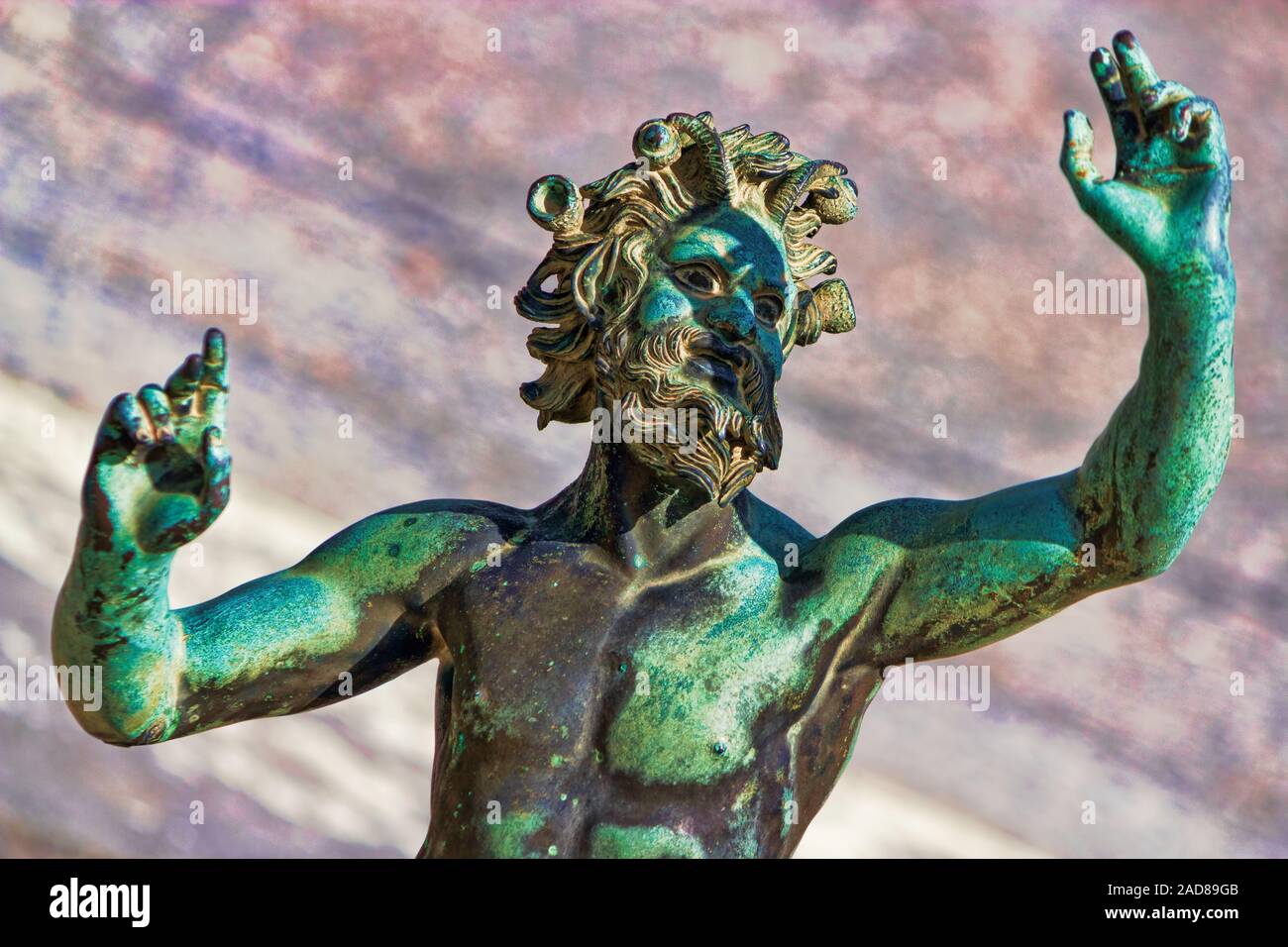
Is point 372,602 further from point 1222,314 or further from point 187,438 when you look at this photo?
point 1222,314

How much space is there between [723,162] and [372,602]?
976 millimetres

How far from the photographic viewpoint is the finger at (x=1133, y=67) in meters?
3.58

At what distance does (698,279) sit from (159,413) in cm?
101

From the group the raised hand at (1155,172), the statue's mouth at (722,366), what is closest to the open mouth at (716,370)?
the statue's mouth at (722,366)

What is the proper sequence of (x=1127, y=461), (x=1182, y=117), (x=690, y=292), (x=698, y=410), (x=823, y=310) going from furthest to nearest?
1. (x=823, y=310)
2. (x=690, y=292)
3. (x=698, y=410)
4. (x=1127, y=461)
5. (x=1182, y=117)

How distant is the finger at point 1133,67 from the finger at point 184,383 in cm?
145

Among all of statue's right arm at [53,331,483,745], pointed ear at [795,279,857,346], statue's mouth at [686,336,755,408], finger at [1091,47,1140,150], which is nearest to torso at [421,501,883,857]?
statue's right arm at [53,331,483,745]

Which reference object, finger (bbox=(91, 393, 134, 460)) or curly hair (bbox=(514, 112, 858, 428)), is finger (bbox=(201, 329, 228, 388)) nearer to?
finger (bbox=(91, 393, 134, 460))

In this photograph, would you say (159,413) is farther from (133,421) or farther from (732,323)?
(732,323)

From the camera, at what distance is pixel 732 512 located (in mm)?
4137

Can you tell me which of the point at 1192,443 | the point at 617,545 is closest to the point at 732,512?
the point at 617,545

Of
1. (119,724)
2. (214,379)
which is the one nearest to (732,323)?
(214,379)

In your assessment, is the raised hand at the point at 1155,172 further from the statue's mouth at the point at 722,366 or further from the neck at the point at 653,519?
the neck at the point at 653,519

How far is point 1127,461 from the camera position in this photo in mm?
3744
